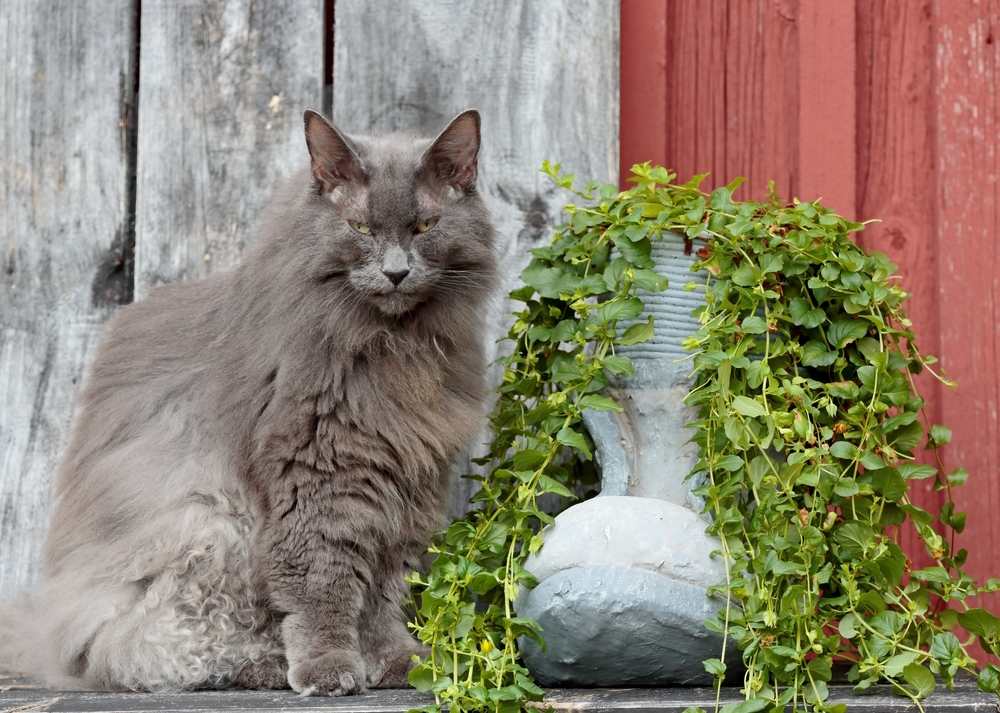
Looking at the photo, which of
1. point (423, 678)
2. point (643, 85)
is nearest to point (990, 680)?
point (423, 678)

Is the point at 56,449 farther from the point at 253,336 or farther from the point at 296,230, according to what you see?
the point at 296,230

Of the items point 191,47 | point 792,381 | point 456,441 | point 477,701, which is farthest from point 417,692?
point 191,47

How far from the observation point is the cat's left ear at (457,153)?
180cm

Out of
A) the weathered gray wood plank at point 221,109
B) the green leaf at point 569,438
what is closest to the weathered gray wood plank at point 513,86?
the weathered gray wood plank at point 221,109

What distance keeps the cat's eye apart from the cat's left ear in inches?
4.0

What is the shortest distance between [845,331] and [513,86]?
96 cm

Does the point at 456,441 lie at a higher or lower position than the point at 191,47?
lower

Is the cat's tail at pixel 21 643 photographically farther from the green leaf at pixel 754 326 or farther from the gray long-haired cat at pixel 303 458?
the green leaf at pixel 754 326

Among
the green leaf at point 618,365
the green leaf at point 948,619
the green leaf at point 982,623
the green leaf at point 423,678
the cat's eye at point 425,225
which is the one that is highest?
the cat's eye at point 425,225

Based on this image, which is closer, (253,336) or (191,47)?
(253,336)

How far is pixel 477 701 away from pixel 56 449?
4.26 feet

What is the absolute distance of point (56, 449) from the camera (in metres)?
2.17

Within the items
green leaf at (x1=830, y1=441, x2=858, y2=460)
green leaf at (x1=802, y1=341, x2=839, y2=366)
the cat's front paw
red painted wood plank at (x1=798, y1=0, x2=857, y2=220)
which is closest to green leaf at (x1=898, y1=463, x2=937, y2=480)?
green leaf at (x1=830, y1=441, x2=858, y2=460)

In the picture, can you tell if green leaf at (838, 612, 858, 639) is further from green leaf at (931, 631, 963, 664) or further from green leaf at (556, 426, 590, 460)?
green leaf at (556, 426, 590, 460)
